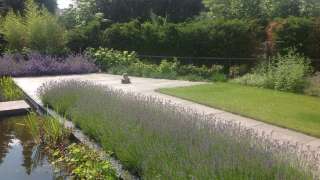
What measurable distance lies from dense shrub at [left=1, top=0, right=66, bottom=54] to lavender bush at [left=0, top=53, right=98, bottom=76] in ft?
4.47

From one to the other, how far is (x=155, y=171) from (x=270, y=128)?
336 cm

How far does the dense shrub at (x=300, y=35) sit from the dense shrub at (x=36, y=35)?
991 cm

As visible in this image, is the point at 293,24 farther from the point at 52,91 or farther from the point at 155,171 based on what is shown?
the point at 155,171

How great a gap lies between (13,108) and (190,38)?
9.22 meters

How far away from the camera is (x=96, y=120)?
6301mm

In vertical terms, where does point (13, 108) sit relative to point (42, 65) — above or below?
below

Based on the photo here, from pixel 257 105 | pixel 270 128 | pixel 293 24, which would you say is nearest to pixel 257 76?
pixel 293 24

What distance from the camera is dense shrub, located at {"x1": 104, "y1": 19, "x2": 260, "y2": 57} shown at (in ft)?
50.0

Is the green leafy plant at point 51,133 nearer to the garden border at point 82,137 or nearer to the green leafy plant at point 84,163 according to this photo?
the garden border at point 82,137

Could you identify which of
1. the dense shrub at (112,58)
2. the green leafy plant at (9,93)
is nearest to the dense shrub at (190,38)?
the dense shrub at (112,58)

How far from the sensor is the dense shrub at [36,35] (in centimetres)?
1898

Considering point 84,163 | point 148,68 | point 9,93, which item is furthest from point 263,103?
point 148,68

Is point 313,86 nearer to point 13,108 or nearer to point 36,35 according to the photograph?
point 13,108

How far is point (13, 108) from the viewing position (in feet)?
29.5
